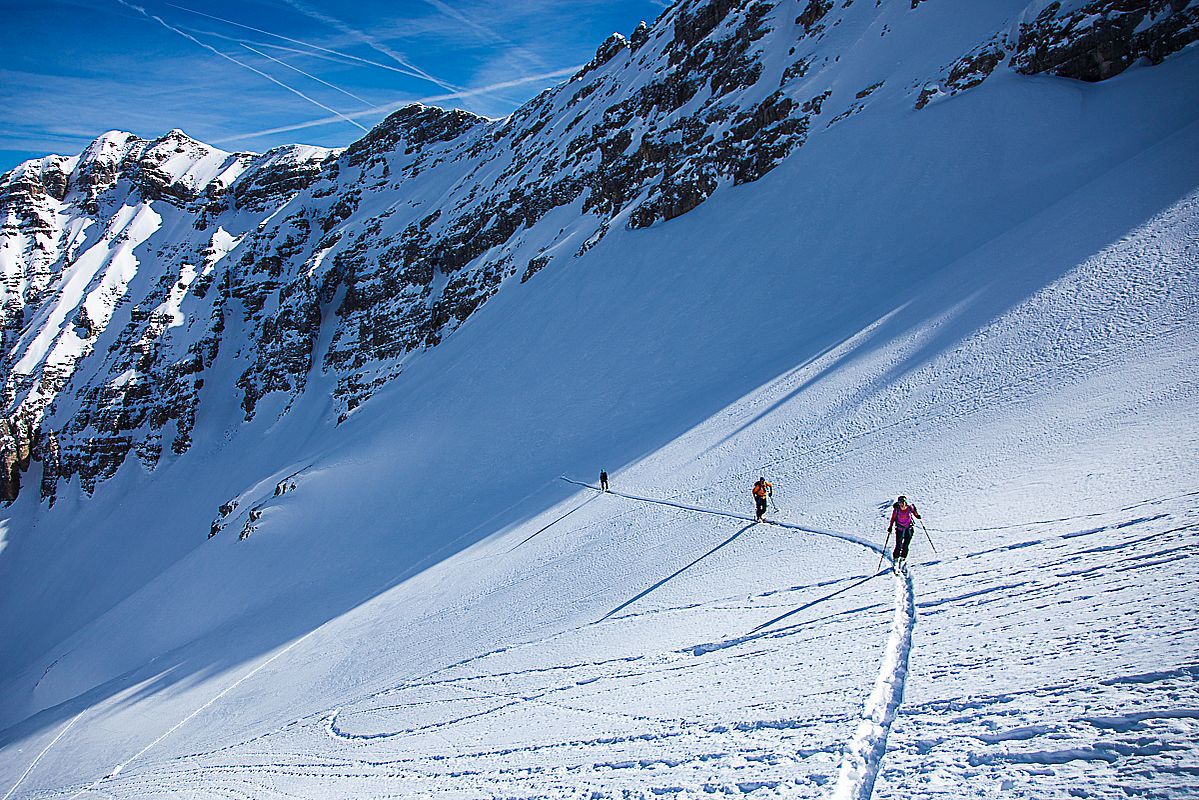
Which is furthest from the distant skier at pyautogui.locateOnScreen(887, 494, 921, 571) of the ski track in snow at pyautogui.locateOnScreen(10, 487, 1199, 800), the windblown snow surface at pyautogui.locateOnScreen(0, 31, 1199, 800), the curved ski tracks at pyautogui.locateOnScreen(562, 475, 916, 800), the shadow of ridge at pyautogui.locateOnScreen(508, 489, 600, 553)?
the shadow of ridge at pyautogui.locateOnScreen(508, 489, 600, 553)

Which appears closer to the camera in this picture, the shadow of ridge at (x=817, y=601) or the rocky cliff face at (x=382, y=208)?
the shadow of ridge at (x=817, y=601)

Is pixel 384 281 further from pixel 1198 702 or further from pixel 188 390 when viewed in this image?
pixel 1198 702

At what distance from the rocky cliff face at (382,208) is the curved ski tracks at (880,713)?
30245 millimetres

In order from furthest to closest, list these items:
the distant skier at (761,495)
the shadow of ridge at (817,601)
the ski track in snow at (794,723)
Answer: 1. the distant skier at (761,495)
2. the shadow of ridge at (817,601)
3. the ski track in snow at (794,723)

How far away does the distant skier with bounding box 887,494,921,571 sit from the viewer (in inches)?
324

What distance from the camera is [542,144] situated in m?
65.1

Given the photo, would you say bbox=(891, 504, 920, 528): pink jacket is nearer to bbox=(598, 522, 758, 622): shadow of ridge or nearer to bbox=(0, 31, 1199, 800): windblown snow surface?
bbox=(0, 31, 1199, 800): windblown snow surface

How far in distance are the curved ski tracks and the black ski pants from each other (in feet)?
2.88

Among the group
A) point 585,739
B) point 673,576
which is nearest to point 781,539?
point 673,576

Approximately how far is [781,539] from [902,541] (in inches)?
107

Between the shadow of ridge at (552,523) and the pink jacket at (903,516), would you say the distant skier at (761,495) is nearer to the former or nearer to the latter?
the pink jacket at (903,516)

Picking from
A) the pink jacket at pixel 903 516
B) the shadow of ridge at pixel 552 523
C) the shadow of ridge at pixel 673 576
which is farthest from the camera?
the shadow of ridge at pixel 552 523

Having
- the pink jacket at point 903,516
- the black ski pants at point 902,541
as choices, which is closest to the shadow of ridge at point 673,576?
the black ski pants at point 902,541

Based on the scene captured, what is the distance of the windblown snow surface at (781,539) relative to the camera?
5.04 m
